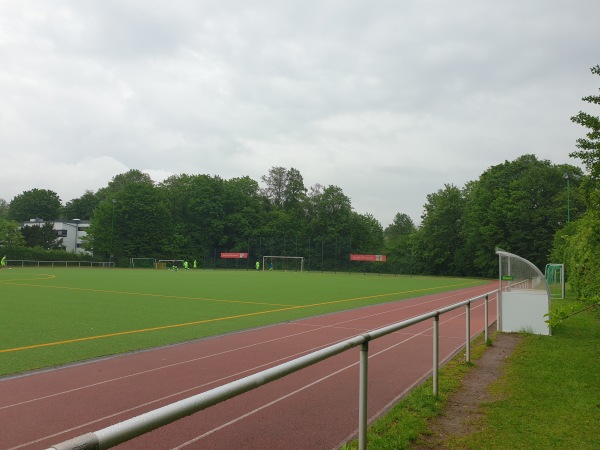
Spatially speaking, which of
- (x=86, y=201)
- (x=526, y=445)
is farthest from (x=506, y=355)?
(x=86, y=201)

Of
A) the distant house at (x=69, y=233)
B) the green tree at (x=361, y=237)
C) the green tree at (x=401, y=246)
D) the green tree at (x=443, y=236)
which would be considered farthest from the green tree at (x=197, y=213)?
the green tree at (x=443, y=236)

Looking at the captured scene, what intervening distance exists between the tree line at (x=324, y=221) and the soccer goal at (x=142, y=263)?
2.10 metres

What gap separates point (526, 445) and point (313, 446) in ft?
6.26

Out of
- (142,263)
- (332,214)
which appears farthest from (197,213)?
(332,214)

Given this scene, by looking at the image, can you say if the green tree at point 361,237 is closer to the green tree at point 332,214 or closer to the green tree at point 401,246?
the green tree at point 332,214

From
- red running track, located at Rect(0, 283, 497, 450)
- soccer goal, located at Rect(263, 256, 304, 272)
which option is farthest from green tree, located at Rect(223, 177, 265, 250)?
→ red running track, located at Rect(0, 283, 497, 450)

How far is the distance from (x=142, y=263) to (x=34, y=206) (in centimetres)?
5859

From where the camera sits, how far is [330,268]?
70.7m

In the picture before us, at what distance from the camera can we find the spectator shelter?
11.0m

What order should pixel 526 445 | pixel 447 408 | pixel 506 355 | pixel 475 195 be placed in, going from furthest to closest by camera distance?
pixel 475 195 → pixel 506 355 → pixel 447 408 → pixel 526 445

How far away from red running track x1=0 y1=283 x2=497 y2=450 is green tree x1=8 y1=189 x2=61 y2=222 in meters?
119

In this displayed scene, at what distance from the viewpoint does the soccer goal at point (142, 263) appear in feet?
228

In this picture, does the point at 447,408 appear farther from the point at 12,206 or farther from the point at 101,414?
the point at 12,206

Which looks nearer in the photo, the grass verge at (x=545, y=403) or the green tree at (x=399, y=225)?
the grass verge at (x=545, y=403)
